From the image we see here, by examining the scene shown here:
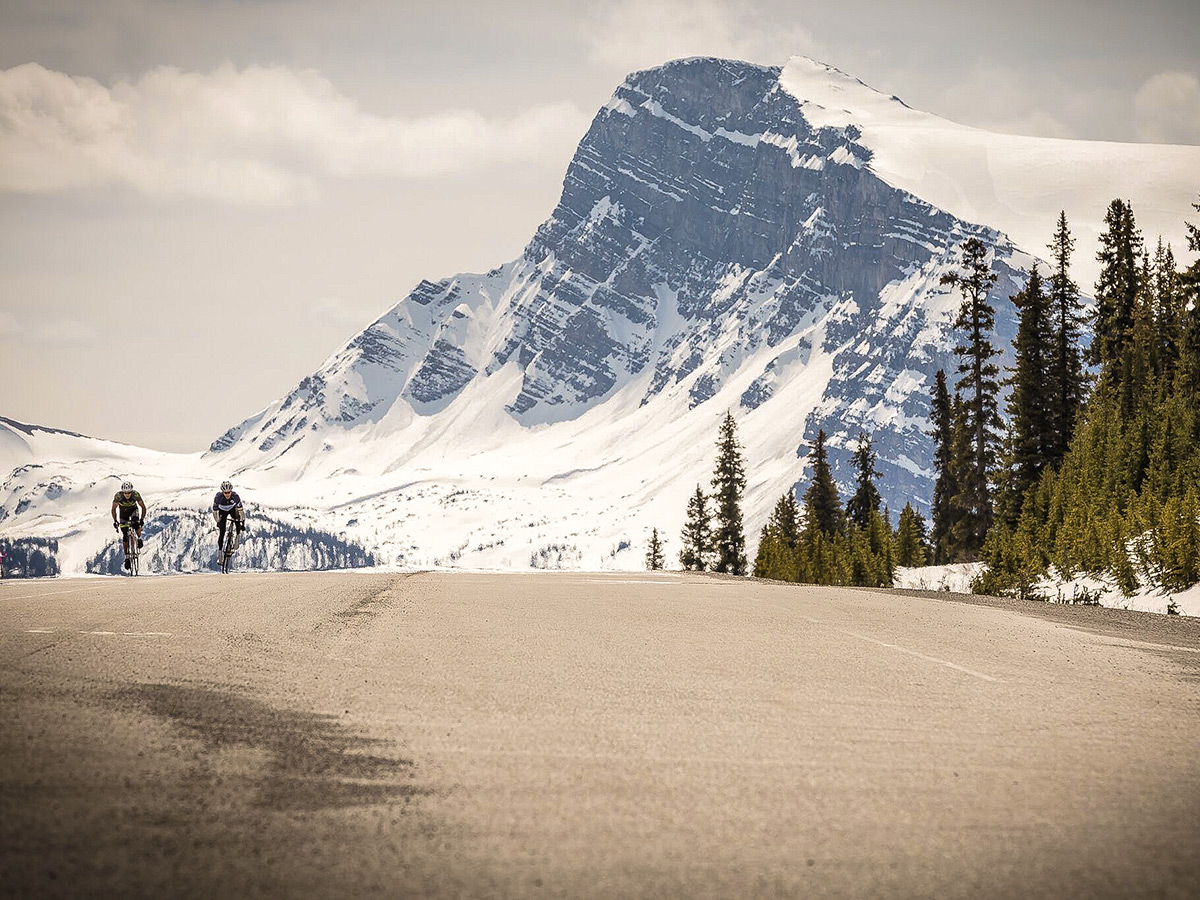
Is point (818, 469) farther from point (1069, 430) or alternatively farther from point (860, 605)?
point (860, 605)

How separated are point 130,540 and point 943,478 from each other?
193 ft

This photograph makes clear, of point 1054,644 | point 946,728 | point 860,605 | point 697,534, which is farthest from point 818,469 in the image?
point 946,728

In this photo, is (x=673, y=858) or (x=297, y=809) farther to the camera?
(x=297, y=809)

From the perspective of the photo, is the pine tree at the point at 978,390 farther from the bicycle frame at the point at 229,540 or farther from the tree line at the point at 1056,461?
the bicycle frame at the point at 229,540

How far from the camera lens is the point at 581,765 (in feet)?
22.8

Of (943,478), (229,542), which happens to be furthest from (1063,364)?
(229,542)

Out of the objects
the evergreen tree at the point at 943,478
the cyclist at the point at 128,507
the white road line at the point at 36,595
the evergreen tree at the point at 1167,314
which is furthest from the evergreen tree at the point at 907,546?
the white road line at the point at 36,595

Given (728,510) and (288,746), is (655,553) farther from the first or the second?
(288,746)

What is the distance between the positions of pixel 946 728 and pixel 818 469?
64.9 meters

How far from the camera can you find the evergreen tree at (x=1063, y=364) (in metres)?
54.1

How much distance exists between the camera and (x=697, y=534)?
87.4m

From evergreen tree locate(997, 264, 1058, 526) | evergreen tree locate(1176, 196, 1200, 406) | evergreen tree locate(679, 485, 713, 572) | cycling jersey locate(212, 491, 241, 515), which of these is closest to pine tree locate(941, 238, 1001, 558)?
evergreen tree locate(997, 264, 1058, 526)

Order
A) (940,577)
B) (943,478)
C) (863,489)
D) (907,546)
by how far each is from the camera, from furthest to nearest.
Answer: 1. (943,478)
2. (863,489)
3. (907,546)
4. (940,577)

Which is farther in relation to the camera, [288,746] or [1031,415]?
[1031,415]
